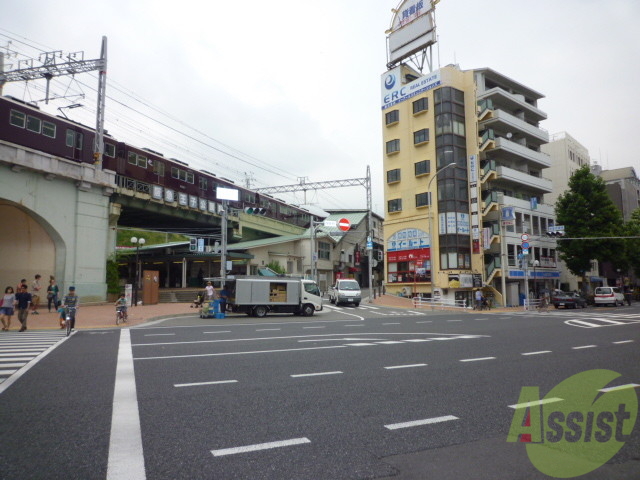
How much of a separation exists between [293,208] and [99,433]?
183 ft

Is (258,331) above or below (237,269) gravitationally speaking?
below

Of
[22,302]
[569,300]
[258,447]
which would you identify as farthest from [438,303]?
[258,447]

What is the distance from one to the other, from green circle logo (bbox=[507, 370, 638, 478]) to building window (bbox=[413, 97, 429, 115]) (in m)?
38.1

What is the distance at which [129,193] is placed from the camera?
3262 cm

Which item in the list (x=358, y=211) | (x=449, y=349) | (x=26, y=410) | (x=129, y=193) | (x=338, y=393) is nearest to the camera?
(x=26, y=410)

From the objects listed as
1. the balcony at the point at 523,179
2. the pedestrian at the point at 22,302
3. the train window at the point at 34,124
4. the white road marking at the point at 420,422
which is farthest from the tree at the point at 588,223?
the train window at the point at 34,124

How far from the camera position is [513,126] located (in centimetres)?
4384

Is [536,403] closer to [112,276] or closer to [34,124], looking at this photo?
[34,124]

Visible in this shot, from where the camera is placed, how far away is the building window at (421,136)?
1641 inches

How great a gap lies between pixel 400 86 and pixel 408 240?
630 inches

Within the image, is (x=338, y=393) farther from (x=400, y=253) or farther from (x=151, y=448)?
(x=400, y=253)

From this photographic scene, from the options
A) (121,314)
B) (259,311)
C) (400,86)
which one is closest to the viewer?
(121,314)

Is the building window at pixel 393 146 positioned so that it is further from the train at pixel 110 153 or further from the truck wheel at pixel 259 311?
the truck wheel at pixel 259 311

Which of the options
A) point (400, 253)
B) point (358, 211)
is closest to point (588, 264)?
point (400, 253)
